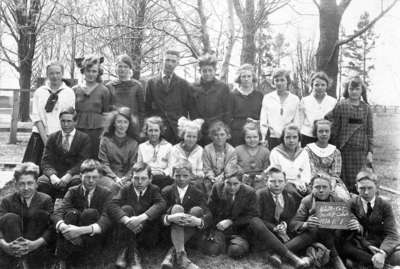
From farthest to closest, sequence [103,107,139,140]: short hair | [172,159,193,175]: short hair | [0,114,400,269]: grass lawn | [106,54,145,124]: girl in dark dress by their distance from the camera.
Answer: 1. [106,54,145,124]: girl in dark dress
2. [103,107,139,140]: short hair
3. [172,159,193,175]: short hair
4. [0,114,400,269]: grass lawn

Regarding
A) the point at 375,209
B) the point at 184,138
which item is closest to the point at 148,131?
the point at 184,138

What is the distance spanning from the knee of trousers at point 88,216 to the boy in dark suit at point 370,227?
8.36ft

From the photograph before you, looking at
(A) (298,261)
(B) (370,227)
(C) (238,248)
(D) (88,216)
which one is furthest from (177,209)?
(B) (370,227)

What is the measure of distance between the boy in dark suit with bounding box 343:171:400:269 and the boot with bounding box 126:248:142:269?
6.87 ft

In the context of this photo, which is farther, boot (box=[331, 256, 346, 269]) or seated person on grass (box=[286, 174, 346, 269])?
seated person on grass (box=[286, 174, 346, 269])

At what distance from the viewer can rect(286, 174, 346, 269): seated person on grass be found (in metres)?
4.24

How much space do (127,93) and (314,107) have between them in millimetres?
2475

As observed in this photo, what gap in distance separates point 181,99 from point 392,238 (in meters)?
3.01

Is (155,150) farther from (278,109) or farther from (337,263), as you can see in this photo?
(337,263)

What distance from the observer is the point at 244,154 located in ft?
17.0

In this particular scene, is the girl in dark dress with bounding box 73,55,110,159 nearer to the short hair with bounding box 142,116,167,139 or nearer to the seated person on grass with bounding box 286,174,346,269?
the short hair with bounding box 142,116,167,139

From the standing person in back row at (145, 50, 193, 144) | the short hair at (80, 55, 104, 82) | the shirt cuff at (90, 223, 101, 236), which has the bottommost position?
the shirt cuff at (90, 223, 101, 236)

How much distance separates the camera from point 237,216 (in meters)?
4.48

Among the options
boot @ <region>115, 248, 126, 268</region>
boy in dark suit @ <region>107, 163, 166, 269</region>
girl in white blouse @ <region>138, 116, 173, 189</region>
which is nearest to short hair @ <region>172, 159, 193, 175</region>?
boy in dark suit @ <region>107, 163, 166, 269</region>
